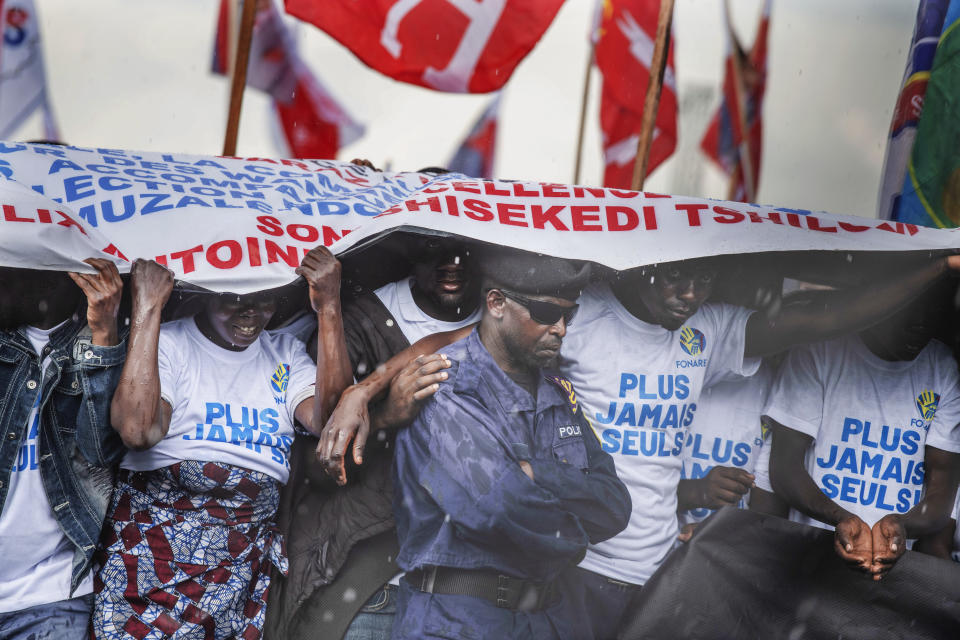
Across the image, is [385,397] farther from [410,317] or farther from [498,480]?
[498,480]

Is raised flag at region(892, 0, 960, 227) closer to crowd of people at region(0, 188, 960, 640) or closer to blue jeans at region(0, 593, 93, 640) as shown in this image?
crowd of people at region(0, 188, 960, 640)

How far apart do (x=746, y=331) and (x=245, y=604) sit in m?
2.14

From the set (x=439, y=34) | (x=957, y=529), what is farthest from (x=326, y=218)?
(x=957, y=529)

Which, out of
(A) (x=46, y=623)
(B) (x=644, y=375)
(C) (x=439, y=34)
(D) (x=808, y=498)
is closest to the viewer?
(A) (x=46, y=623)

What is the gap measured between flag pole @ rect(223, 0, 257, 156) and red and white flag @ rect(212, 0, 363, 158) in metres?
1.33

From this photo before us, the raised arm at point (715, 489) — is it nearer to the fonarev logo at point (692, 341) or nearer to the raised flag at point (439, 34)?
the fonarev logo at point (692, 341)

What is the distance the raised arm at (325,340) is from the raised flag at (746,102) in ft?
17.2

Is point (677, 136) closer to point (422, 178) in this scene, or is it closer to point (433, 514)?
point (422, 178)

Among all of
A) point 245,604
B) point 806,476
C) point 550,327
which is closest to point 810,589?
point 806,476

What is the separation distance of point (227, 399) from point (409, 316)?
2.40 feet

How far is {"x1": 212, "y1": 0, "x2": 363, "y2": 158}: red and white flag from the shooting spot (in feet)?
19.6

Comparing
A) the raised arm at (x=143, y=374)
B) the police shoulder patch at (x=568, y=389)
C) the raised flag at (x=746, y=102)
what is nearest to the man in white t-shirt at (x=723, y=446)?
the police shoulder patch at (x=568, y=389)

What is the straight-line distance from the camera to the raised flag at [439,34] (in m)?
4.86

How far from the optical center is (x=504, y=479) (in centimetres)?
318
